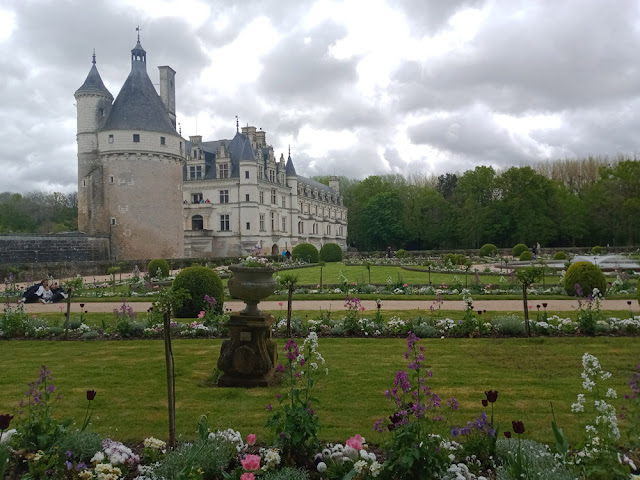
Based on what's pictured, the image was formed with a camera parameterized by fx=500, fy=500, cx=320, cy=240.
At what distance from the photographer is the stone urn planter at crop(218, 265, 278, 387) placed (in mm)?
6207

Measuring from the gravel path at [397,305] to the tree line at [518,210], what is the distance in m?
38.7

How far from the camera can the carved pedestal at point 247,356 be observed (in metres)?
6.23

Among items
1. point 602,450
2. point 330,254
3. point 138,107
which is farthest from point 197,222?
point 602,450

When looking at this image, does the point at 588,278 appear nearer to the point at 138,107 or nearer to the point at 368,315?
the point at 368,315

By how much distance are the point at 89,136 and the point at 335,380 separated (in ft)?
104

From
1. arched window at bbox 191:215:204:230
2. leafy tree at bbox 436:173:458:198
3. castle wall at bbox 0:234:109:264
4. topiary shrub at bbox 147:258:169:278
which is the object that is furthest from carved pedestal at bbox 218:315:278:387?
leafy tree at bbox 436:173:458:198

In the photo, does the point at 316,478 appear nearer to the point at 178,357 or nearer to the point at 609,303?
the point at 178,357

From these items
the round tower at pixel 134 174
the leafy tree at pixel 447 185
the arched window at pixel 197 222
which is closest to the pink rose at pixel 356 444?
the round tower at pixel 134 174

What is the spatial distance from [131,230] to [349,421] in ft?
97.6

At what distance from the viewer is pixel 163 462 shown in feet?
12.7

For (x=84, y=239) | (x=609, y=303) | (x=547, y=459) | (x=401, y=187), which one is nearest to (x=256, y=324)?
(x=547, y=459)

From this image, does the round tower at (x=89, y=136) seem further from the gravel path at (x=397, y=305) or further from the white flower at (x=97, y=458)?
the white flower at (x=97, y=458)

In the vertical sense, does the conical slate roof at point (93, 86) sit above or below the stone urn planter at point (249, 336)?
above

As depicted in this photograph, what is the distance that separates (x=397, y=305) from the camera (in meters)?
13.4
